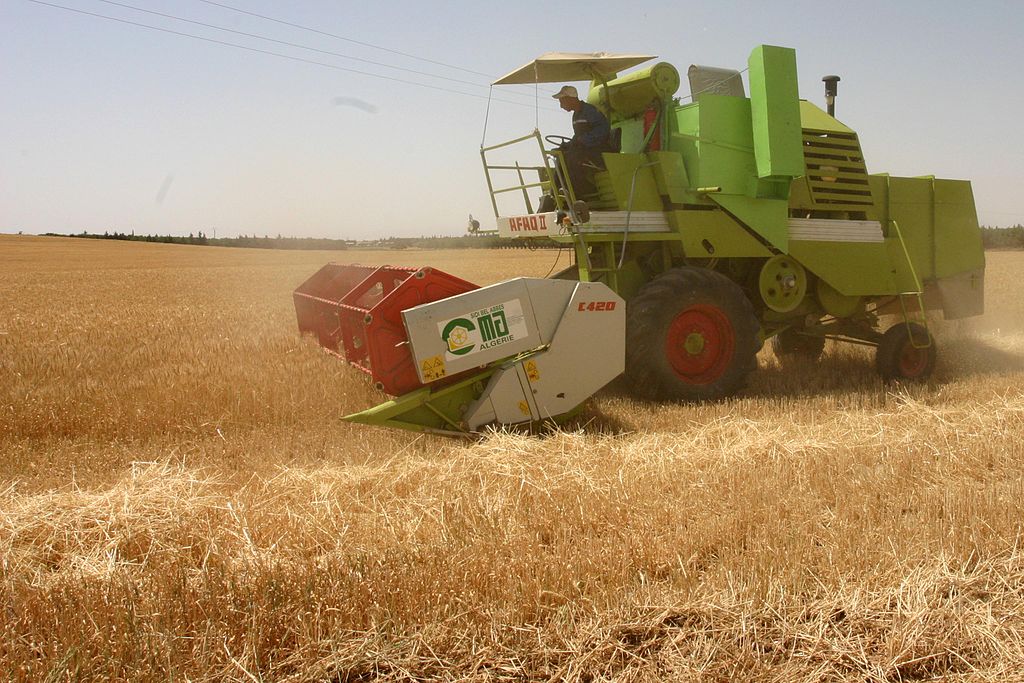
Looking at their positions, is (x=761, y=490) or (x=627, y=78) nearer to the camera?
(x=761, y=490)

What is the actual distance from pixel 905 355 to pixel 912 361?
0.36 ft

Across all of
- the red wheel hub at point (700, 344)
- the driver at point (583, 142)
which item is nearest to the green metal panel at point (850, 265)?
the red wheel hub at point (700, 344)

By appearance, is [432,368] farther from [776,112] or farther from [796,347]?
[796,347]

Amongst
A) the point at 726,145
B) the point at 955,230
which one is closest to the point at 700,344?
the point at 726,145

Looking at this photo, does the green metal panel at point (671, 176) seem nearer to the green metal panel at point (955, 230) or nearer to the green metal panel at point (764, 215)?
the green metal panel at point (764, 215)

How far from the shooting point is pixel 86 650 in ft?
7.64

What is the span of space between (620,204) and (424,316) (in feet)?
6.80

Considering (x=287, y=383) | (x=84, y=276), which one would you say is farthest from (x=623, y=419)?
(x=84, y=276)

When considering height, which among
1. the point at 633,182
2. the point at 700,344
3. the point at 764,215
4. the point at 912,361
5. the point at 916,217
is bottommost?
the point at 912,361

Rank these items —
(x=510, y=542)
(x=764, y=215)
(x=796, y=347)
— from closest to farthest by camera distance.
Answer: (x=510, y=542) → (x=764, y=215) → (x=796, y=347)

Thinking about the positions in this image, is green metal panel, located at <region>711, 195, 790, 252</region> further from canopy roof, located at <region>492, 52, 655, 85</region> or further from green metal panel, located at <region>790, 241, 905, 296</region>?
canopy roof, located at <region>492, 52, 655, 85</region>

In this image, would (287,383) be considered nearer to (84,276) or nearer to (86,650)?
(86,650)

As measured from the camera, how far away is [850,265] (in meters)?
6.99

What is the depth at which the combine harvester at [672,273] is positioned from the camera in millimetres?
4980
